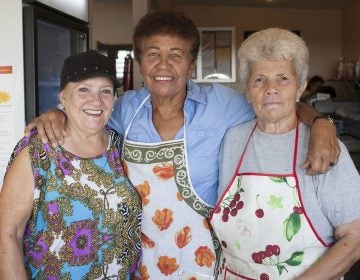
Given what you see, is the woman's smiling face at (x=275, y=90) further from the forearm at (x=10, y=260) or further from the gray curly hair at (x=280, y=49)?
the forearm at (x=10, y=260)

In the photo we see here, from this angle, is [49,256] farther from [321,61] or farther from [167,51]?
[321,61]

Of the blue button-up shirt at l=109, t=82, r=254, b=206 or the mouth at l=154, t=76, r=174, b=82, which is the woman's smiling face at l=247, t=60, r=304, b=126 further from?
the mouth at l=154, t=76, r=174, b=82

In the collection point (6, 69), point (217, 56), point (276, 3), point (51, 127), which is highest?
point (276, 3)

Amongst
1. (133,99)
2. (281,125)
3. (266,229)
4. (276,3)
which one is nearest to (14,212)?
(133,99)

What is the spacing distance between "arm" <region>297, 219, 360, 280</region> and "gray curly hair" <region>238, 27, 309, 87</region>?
1.53 feet

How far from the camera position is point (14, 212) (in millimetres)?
1270

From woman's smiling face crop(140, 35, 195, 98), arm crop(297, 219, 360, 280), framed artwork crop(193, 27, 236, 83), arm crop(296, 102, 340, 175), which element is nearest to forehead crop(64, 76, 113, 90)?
woman's smiling face crop(140, 35, 195, 98)

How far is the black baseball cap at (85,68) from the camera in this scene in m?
1.36

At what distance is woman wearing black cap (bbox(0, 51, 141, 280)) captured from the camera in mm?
1277

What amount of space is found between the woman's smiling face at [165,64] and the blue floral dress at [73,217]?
13.5 inches

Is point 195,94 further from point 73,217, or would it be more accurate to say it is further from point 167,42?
point 73,217

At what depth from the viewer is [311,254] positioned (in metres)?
1.25

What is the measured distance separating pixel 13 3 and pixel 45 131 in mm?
654

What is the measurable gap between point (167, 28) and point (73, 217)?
2.37 ft
